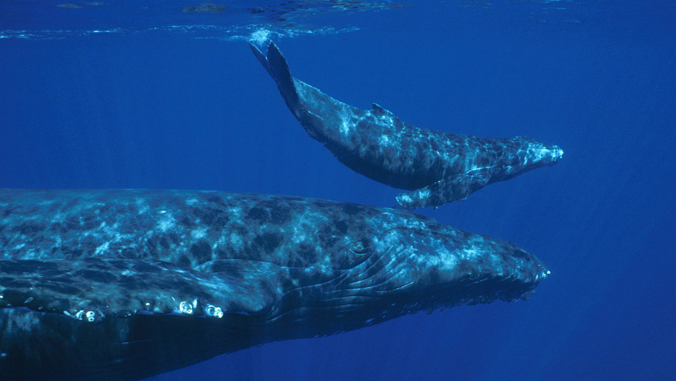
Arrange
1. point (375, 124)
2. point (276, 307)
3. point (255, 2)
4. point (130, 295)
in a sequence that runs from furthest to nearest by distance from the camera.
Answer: point (255, 2) → point (375, 124) → point (276, 307) → point (130, 295)

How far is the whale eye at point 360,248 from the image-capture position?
22.1 ft

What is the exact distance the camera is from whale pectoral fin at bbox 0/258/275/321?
3130 mm

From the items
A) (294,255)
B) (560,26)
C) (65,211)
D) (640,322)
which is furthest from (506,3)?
(640,322)

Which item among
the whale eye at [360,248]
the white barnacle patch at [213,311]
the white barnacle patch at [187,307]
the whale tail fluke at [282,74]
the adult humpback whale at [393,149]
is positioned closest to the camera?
the white barnacle patch at [187,307]

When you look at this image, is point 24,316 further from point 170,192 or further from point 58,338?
point 170,192

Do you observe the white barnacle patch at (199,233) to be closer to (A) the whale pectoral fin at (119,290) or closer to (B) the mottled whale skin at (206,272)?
(B) the mottled whale skin at (206,272)

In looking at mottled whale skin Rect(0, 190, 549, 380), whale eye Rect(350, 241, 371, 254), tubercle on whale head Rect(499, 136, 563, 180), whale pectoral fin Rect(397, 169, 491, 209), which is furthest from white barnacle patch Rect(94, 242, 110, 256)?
tubercle on whale head Rect(499, 136, 563, 180)

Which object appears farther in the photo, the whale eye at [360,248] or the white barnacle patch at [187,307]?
the whale eye at [360,248]

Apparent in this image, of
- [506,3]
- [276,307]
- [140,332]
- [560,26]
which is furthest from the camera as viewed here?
[560,26]

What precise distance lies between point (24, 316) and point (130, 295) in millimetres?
1042

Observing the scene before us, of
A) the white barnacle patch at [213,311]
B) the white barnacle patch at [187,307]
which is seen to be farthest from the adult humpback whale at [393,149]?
the white barnacle patch at [187,307]

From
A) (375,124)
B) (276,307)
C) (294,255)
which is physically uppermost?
(375,124)

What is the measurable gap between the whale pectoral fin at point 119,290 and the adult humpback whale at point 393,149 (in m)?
3.99

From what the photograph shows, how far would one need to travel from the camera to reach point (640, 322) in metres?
34.1
